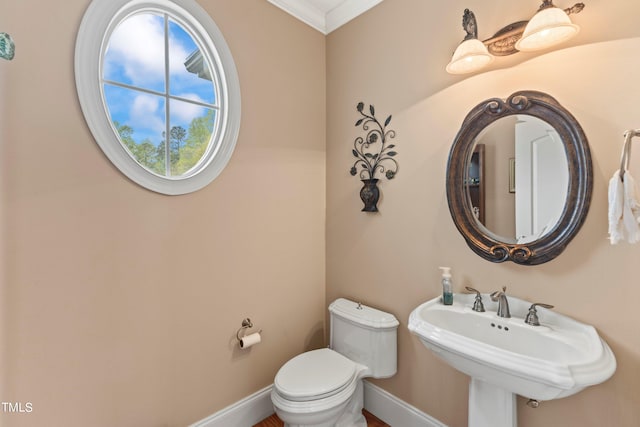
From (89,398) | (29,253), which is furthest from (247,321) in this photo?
→ (29,253)

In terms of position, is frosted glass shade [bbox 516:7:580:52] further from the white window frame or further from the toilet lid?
the toilet lid

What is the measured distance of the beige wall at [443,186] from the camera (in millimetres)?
1109

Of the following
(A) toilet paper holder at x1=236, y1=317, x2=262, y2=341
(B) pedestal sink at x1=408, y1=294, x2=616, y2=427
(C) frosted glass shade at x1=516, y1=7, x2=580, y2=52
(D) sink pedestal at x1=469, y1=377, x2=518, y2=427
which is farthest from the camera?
(A) toilet paper holder at x1=236, y1=317, x2=262, y2=341

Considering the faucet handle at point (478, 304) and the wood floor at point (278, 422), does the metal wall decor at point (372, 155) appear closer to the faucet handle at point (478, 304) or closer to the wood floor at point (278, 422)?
the faucet handle at point (478, 304)

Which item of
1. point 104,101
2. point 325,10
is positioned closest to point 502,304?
point 104,101

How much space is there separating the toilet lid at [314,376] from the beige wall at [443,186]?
0.40 meters

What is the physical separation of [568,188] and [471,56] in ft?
2.33

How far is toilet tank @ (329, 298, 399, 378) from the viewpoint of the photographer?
1.71m

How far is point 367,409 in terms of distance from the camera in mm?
1925

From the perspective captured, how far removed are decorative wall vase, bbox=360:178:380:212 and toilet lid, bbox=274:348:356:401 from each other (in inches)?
37.1

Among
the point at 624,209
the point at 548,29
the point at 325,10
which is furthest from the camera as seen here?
→ the point at 325,10

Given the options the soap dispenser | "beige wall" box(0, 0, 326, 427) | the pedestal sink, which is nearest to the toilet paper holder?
"beige wall" box(0, 0, 326, 427)

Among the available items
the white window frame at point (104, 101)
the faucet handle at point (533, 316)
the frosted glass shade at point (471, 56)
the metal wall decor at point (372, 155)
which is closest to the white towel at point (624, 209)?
the faucet handle at point (533, 316)

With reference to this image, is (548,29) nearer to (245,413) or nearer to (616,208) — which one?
(616,208)
